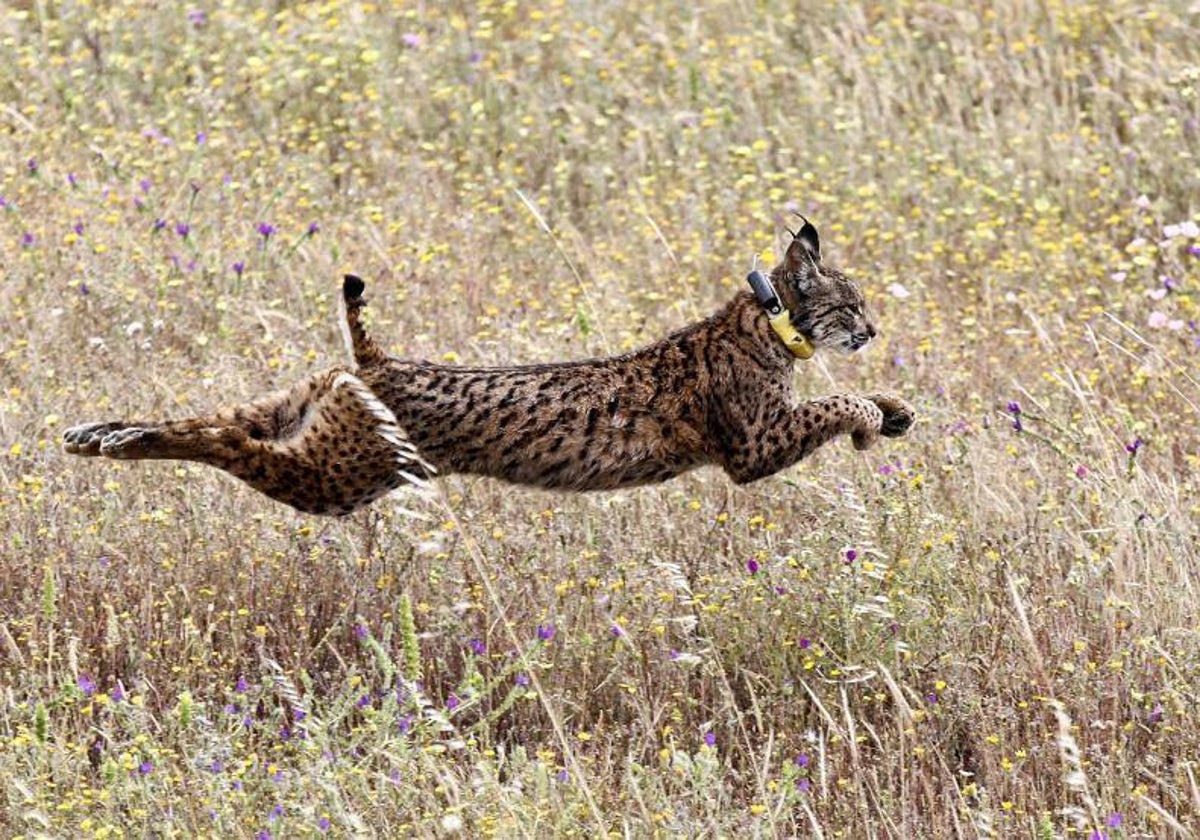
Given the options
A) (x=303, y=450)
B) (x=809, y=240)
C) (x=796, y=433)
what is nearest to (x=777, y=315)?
(x=809, y=240)

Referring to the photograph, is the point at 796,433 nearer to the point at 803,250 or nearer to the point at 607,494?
the point at 803,250

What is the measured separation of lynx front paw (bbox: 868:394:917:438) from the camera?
24.0 ft

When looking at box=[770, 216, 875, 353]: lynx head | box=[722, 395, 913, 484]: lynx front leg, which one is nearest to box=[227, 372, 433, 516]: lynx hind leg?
box=[722, 395, 913, 484]: lynx front leg

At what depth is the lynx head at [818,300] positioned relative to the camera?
727 centimetres

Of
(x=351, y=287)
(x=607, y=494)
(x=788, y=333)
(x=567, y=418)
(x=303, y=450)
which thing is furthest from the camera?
(x=607, y=494)

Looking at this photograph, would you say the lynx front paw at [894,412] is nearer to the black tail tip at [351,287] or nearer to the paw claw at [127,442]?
the black tail tip at [351,287]

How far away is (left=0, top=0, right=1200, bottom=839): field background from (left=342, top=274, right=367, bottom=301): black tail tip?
0.68 metres

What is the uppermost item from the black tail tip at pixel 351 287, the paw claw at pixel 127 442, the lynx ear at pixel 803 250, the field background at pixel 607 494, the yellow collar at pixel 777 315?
the black tail tip at pixel 351 287

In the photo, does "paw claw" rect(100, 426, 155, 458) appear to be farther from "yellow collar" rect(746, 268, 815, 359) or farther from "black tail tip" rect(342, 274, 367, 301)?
"yellow collar" rect(746, 268, 815, 359)

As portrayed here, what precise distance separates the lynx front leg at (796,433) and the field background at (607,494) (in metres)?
0.25

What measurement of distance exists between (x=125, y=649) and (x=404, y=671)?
2.76ft

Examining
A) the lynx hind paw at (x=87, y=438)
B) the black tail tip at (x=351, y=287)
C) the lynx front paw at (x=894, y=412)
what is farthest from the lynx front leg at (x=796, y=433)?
the lynx hind paw at (x=87, y=438)

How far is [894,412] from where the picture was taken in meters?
7.32

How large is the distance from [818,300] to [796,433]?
49 centimetres
